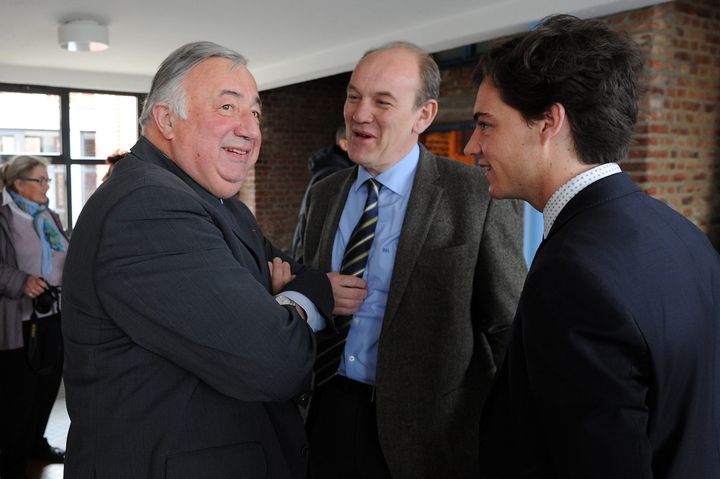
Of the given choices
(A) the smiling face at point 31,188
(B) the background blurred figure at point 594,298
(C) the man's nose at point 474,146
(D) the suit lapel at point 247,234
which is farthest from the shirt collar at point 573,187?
(A) the smiling face at point 31,188

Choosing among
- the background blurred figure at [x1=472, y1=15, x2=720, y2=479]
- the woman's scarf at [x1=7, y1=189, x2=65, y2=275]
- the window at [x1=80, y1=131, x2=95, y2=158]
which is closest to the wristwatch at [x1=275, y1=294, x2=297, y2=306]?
the background blurred figure at [x1=472, y1=15, x2=720, y2=479]

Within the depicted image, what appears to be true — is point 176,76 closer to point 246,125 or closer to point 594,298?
point 246,125

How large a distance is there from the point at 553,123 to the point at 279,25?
16.6 ft

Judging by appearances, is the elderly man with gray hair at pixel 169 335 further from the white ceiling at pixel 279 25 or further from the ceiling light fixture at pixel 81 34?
the ceiling light fixture at pixel 81 34

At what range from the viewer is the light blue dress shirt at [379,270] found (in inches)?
71.4

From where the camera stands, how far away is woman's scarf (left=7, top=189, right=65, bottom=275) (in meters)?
3.68

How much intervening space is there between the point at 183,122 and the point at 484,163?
69cm

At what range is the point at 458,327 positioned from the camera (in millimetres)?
1697

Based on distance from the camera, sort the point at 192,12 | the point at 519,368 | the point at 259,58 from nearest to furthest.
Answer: the point at 519,368
the point at 192,12
the point at 259,58

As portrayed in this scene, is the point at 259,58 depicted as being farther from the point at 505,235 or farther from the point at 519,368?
the point at 519,368

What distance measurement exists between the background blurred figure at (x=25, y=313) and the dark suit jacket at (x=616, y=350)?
3165 millimetres

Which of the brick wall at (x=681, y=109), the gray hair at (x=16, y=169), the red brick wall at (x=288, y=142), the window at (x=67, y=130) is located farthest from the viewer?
the red brick wall at (x=288, y=142)

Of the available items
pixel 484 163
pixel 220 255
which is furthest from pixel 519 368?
pixel 220 255

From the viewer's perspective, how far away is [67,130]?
860 cm
